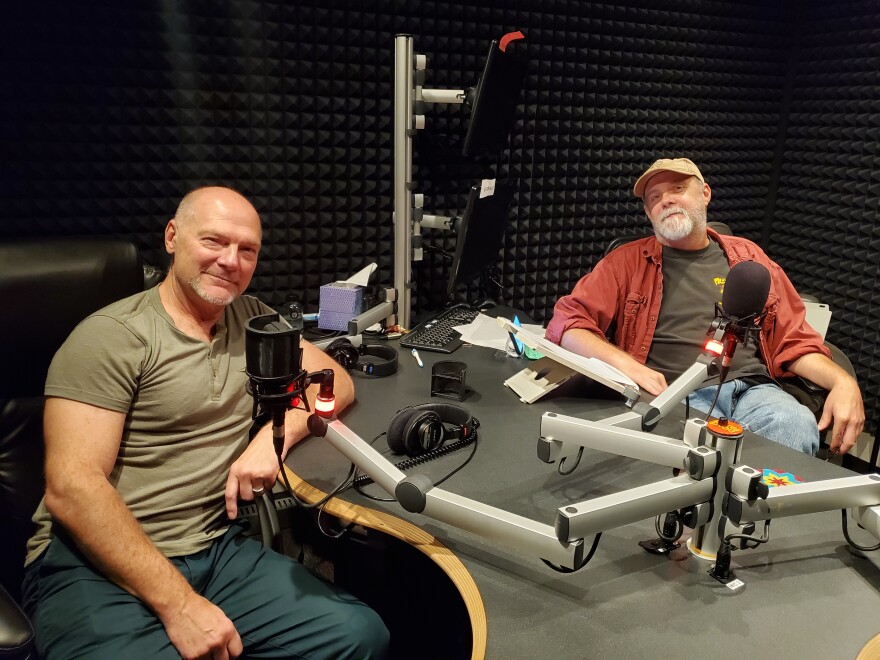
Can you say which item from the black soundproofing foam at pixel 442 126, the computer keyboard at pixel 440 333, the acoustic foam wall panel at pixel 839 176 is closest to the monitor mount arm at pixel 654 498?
the computer keyboard at pixel 440 333

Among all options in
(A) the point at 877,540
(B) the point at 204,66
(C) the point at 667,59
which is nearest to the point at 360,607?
(A) the point at 877,540

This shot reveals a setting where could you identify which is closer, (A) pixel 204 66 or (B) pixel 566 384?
(B) pixel 566 384

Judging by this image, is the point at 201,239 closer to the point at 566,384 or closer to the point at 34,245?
the point at 34,245

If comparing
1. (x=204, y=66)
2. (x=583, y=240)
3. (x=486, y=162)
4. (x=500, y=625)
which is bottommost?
(x=500, y=625)

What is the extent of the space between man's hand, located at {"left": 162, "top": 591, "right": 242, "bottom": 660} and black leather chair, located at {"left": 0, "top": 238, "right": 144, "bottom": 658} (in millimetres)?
570

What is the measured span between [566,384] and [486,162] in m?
1.39

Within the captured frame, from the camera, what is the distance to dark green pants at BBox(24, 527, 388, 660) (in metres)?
1.28

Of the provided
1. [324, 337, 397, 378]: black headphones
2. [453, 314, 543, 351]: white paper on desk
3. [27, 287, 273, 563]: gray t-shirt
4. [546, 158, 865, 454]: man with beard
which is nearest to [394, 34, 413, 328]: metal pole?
[453, 314, 543, 351]: white paper on desk

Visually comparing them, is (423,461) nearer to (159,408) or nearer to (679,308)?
(159,408)

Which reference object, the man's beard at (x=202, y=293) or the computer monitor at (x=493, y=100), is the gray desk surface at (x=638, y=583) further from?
the computer monitor at (x=493, y=100)

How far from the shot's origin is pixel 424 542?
1.29 metres

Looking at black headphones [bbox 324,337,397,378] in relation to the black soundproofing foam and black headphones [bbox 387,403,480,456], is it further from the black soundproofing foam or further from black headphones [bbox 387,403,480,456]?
the black soundproofing foam

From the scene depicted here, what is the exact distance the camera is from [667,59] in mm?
3307

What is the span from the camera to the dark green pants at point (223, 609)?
4.21 ft
